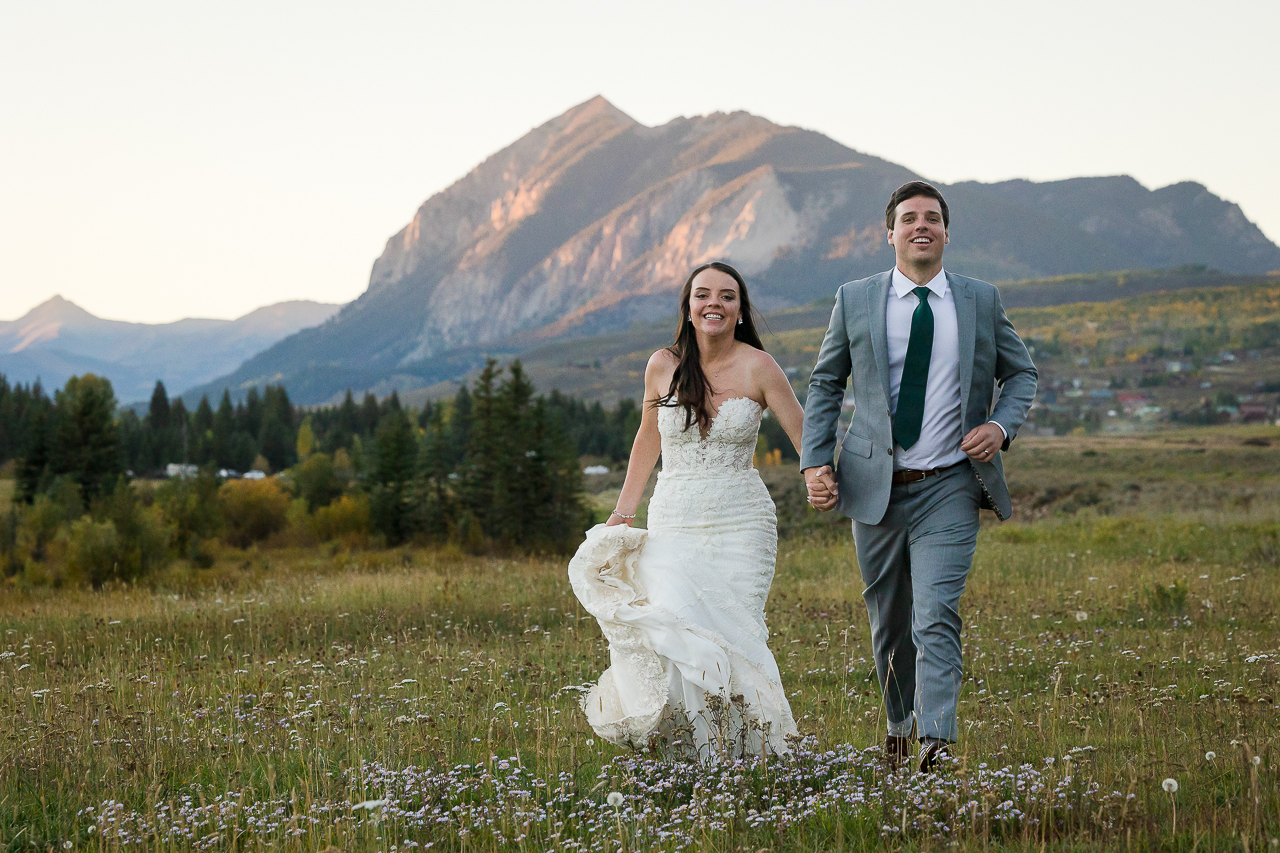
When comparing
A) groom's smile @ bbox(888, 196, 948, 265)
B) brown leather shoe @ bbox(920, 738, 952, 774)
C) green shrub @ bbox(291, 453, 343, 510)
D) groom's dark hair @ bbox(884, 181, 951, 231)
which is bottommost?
green shrub @ bbox(291, 453, 343, 510)

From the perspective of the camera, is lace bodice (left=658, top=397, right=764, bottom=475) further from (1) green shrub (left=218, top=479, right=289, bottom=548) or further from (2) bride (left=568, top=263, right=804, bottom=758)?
(1) green shrub (left=218, top=479, right=289, bottom=548)

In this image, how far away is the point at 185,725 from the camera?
20.3 feet

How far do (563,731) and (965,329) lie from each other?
3.15 m

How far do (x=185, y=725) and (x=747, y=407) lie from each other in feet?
12.6

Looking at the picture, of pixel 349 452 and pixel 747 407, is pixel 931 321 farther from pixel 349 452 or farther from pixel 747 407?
pixel 349 452

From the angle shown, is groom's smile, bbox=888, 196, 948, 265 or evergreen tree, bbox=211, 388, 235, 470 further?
evergreen tree, bbox=211, 388, 235, 470

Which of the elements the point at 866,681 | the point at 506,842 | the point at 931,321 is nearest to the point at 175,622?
the point at 866,681

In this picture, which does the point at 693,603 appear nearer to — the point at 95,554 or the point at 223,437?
the point at 95,554

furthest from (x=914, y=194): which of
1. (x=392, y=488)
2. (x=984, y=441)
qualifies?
(x=392, y=488)

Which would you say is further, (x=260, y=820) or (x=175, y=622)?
(x=175, y=622)

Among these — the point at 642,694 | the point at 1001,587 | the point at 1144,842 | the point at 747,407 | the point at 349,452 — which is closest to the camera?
the point at 1144,842

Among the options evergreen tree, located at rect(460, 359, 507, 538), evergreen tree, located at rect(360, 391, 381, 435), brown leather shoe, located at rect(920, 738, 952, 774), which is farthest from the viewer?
evergreen tree, located at rect(360, 391, 381, 435)

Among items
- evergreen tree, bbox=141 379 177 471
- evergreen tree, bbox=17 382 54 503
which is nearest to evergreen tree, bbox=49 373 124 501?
evergreen tree, bbox=17 382 54 503

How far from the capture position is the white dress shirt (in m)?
5.20
